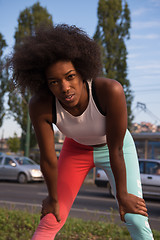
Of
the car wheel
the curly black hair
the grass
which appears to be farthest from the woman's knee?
the car wheel

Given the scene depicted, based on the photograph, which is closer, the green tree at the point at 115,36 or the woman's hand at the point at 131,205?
the woman's hand at the point at 131,205

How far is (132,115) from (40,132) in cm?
2024

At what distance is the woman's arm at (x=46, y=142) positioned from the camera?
2217 millimetres

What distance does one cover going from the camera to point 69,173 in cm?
242

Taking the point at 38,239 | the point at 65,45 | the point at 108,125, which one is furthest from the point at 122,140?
the point at 38,239

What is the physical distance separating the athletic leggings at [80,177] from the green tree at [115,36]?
1878cm

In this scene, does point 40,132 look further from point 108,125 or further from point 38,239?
point 38,239

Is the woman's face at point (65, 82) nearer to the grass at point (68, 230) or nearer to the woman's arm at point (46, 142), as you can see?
the woman's arm at point (46, 142)

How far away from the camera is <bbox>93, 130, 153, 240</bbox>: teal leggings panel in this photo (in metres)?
2.16

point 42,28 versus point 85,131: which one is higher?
point 42,28

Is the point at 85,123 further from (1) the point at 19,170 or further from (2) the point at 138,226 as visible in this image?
(1) the point at 19,170

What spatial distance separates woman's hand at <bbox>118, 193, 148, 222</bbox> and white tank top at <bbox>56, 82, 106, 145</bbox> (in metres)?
0.46

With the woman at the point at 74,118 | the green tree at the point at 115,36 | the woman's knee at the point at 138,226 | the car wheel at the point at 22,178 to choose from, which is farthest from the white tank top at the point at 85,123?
the green tree at the point at 115,36

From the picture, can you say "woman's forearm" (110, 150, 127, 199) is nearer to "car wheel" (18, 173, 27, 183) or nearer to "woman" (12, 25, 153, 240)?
"woman" (12, 25, 153, 240)
